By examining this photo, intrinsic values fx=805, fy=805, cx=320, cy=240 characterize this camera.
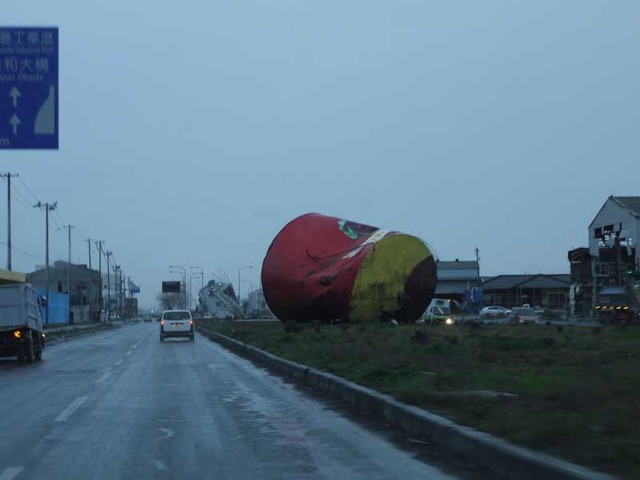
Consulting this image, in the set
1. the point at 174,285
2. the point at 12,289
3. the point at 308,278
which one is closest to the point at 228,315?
the point at 174,285

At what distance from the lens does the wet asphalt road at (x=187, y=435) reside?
28.0ft

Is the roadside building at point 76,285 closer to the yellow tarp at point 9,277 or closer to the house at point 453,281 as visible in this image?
the house at point 453,281

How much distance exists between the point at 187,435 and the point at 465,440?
397 centimetres

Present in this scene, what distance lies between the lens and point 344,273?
4184 centimetres

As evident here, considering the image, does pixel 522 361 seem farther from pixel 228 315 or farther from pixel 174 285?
pixel 174 285

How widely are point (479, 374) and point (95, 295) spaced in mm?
148978

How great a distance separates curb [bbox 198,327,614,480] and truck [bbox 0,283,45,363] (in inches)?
568

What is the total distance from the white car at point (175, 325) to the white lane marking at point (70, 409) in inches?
1208

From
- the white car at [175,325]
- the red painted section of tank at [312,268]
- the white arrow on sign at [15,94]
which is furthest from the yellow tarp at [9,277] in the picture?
Answer: the red painted section of tank at [312,268]

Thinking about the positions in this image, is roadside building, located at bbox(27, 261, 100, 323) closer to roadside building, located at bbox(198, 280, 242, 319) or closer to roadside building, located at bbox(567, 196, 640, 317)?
roadside building, located at bbox(198, 280, 242, 319)

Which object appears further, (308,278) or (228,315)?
(228,315)

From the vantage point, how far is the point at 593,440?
26.0ft

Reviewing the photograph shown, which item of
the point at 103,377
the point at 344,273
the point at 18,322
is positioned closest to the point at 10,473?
the point at 103,377

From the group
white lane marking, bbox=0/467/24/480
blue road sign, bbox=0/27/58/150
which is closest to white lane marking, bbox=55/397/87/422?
white lane marking, bbox=0/467/24/480
